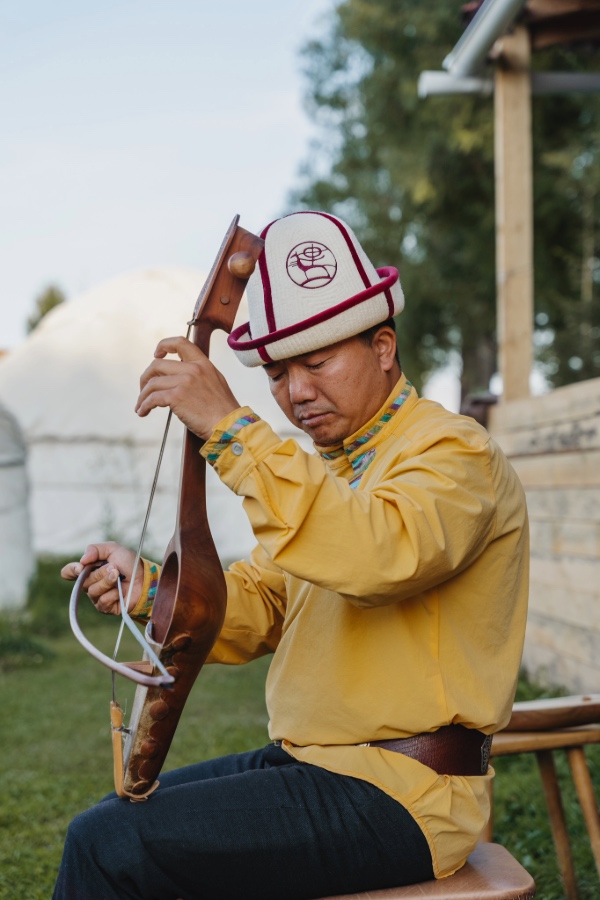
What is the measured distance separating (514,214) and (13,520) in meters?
6.53

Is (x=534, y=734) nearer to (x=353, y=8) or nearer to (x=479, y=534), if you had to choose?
(x=479, y=534)

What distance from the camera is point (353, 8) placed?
14609 millimetres

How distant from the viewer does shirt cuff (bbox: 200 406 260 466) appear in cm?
177

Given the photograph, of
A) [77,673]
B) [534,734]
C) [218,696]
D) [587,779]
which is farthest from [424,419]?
[77,673]

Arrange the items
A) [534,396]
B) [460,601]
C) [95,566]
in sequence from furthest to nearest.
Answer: [534,396]
[95,566]
[460,601]

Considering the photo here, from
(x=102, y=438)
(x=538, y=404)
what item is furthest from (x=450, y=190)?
(x=538, y=404)

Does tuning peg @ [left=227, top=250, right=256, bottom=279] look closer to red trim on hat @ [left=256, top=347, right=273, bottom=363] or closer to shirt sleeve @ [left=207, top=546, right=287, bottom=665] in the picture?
red trim on hat @ [left=256, top=347, right=273, bottom=363]

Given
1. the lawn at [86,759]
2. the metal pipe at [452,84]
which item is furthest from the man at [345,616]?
the metal pipe at [452,84]

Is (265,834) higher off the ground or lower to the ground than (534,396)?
lower

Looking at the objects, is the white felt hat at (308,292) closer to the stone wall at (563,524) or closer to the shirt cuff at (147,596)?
the shirt cuff at (147,596)

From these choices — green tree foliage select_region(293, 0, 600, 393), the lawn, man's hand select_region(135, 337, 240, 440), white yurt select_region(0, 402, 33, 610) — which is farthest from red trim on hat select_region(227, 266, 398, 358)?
green tree foliage select_region(293, 0, 600, 393)

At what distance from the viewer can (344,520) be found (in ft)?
5.58

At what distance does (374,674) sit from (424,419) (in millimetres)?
533

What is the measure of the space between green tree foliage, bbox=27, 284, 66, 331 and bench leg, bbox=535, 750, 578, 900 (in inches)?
1580
